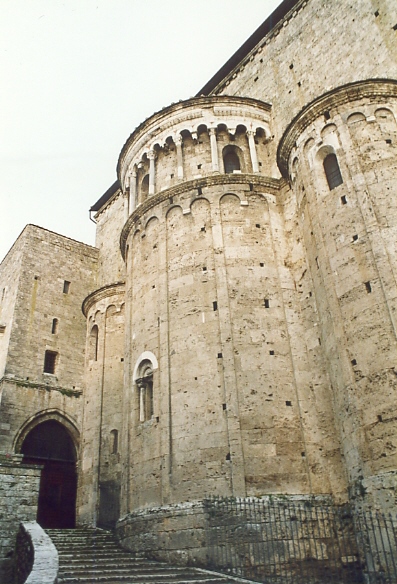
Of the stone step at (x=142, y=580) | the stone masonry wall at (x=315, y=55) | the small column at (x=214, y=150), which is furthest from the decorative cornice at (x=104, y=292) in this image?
the stone step at (x=142, y=580)

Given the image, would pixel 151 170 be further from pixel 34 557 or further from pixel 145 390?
pixel 34 557

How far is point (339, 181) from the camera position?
12.9 m

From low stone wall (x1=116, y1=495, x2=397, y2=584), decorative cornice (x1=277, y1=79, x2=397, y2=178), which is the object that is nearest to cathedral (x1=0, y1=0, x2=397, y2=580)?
decorative cornice (x1=277, y1=79, x2=397, y2=178)

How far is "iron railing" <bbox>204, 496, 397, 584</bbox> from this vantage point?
9.88m

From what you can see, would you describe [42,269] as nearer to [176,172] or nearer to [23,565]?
[176,172]

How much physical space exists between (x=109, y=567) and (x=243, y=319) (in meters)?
6.50

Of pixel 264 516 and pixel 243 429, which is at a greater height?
pixel 243 429

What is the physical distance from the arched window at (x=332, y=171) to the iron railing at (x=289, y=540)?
7.67m

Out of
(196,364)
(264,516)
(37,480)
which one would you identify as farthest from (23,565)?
(196,364)

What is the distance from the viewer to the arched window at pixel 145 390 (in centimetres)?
1401

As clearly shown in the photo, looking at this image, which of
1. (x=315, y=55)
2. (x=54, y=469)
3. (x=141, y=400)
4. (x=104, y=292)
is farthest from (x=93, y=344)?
(x=315, y=55)

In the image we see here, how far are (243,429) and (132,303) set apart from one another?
5.96m

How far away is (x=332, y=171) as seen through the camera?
1316cm

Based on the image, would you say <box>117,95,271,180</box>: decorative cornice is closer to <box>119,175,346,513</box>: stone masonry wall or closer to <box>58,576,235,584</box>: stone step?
<box>119,175,346,513</box>: stone masonry wall
